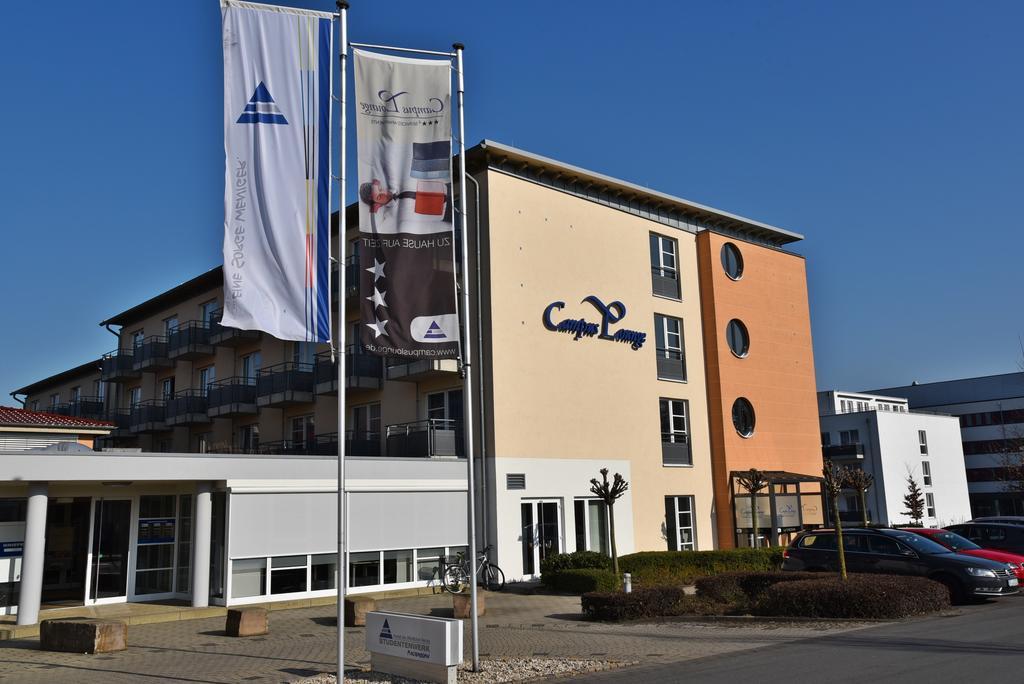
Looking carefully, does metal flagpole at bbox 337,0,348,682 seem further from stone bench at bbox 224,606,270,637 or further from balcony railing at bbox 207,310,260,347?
balcony railing at bbox 207,310,260,347

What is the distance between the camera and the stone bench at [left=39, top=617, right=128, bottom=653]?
1377cm

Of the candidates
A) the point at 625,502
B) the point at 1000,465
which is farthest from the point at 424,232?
the point at 1000,465

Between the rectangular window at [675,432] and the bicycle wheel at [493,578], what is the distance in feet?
27.2

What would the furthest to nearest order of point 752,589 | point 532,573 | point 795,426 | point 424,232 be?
point 795,426, point 532,573, point 752,589, point 424,232

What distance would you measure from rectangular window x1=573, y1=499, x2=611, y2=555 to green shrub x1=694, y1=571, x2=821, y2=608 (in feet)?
23.1

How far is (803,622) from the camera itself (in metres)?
15.5

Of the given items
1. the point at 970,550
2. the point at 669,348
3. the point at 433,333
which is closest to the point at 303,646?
the point at 433,333

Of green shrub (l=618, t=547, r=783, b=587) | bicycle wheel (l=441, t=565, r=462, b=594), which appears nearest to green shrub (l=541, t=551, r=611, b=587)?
green shrub (l=618, t=547, r=783, b=587)

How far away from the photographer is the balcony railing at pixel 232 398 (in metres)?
31.8

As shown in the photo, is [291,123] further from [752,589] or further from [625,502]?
[625,502]

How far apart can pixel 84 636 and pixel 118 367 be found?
2883cm

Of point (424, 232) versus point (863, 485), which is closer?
point (424, 232)

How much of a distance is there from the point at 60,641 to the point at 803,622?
12576mm

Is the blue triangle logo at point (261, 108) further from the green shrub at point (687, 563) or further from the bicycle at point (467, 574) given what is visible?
the green shrub at point (687, 563)
